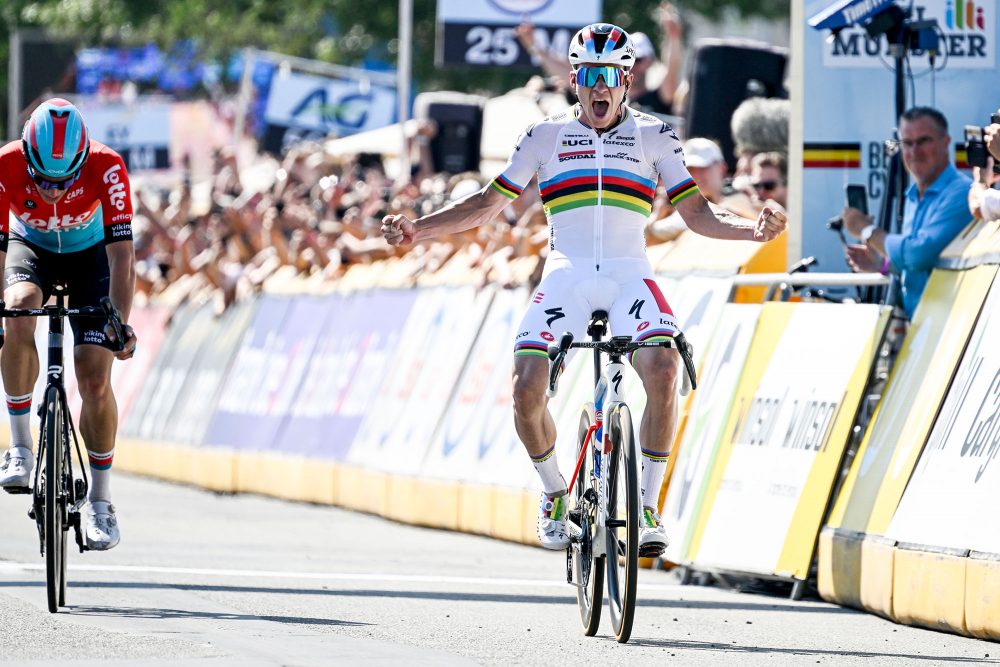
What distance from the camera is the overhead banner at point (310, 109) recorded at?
2811 cm

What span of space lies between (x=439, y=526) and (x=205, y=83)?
3955 cm

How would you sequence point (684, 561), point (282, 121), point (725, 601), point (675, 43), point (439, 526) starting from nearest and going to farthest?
point (725, 601) < point (684, 561) < point (439, 526) < point (675, 43) < point (282, 121)

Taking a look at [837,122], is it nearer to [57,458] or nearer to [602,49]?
[602,49]

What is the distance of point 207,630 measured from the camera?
8383 mm

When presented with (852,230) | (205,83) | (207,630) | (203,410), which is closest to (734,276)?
(852,230)

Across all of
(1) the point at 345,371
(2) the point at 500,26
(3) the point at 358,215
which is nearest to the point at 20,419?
(1) the point at 345,371

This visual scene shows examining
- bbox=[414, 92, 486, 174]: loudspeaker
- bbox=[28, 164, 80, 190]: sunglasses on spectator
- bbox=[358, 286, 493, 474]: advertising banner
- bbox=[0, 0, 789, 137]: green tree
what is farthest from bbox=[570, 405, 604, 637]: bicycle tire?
bbox=[0, 0, 789, 137]: green tree

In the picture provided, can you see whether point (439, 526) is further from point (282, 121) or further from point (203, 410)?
point (282, 121)

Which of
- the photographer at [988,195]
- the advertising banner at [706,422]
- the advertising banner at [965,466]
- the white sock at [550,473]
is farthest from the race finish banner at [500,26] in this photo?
the white sock at [550,473]

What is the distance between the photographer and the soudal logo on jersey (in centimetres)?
911

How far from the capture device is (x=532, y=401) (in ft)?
29.4

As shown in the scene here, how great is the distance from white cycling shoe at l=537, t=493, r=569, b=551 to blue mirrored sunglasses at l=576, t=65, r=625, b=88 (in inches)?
68.9

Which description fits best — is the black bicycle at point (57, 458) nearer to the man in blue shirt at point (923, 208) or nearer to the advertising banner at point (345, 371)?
the man in blue shirt at point (923, 208)

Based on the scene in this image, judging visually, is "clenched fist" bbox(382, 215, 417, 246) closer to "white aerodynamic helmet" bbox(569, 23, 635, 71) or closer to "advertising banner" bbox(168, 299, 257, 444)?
"white aerodynamic helmet" bbox(569, 23, 635, 71)
